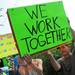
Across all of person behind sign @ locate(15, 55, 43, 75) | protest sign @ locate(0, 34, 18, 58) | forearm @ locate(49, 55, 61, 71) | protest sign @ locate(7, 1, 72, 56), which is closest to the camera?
protest sign @ locate(7, 1, 72, 56)

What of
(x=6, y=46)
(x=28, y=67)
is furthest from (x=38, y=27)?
(x=6, y=46)

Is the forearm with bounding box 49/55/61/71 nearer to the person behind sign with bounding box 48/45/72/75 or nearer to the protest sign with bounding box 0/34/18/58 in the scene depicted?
the person behind sign with bounding box 48/45/72/75

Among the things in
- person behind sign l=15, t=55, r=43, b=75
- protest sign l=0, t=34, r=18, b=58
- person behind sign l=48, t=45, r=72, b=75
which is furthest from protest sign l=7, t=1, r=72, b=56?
protest sign l=0, t=34, r=18, b=58

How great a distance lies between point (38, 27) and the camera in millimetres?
1527

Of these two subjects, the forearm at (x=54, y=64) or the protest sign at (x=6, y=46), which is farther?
the forearm at (x=54, y=64)

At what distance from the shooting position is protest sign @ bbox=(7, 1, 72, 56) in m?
1.41

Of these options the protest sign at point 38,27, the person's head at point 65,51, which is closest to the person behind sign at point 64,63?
the person's head at point 65,51

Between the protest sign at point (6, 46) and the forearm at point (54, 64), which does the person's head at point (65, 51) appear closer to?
the forearm at point (54, 64)

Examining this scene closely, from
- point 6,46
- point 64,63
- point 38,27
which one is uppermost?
point 38,27

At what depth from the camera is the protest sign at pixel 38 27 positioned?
141cm

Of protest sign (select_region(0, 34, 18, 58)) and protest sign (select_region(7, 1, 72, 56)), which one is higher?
protest sign (select_region(7, 1, 72, 56))

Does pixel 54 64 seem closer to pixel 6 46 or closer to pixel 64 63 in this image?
pixel 64 63

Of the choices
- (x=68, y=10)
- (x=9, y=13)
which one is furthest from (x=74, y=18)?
(x=9, y=13)

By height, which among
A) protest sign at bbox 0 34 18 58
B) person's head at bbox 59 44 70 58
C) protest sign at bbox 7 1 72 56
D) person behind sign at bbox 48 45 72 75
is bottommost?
person behind sign at bbox 48 45 72 75
